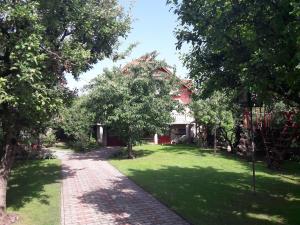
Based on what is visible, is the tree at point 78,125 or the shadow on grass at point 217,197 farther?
the tree at point 78,125

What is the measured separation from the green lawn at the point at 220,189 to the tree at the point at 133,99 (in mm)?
2695

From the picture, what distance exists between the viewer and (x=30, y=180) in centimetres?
1722

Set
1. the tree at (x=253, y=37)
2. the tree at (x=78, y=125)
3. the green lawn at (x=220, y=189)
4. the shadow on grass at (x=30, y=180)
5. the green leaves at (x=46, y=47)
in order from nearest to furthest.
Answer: the tree at (x=253, y=37)
the green leaves at (x=46, y=47)
the green lawn at (x=220, y=189)
the shadow on grass at (x=30, y=180)
the tree at (x=78, y=125)

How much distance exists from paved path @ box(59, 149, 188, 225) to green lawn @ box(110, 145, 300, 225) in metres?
0.55

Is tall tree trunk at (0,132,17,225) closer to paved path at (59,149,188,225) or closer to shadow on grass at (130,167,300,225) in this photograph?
paved path at (59,149,188,225)

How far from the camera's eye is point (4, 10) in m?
9.58

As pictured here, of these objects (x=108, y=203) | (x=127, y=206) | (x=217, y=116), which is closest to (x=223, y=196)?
(x=127, y=206)

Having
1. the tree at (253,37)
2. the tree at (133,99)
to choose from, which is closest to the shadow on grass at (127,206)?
the tree at (253,37)

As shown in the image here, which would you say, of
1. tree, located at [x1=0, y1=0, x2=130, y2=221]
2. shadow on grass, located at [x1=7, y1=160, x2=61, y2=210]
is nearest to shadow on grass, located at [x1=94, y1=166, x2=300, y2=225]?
shadow on grass, located at [x1=7, y1=160, x2=61, y2=210]

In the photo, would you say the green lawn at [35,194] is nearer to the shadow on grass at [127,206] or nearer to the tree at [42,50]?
the tree at [42,50]

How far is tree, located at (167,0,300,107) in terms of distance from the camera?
23.1ft

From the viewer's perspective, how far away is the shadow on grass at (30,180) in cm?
1321

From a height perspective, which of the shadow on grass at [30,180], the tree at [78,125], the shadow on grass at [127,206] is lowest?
the shadow on grass at [127,206]

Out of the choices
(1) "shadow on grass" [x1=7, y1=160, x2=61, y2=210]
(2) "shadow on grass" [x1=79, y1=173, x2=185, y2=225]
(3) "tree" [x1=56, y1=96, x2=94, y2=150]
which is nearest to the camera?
(2) "shadow on grass" [x1=79, y1=173, x2=185, y2=225]
